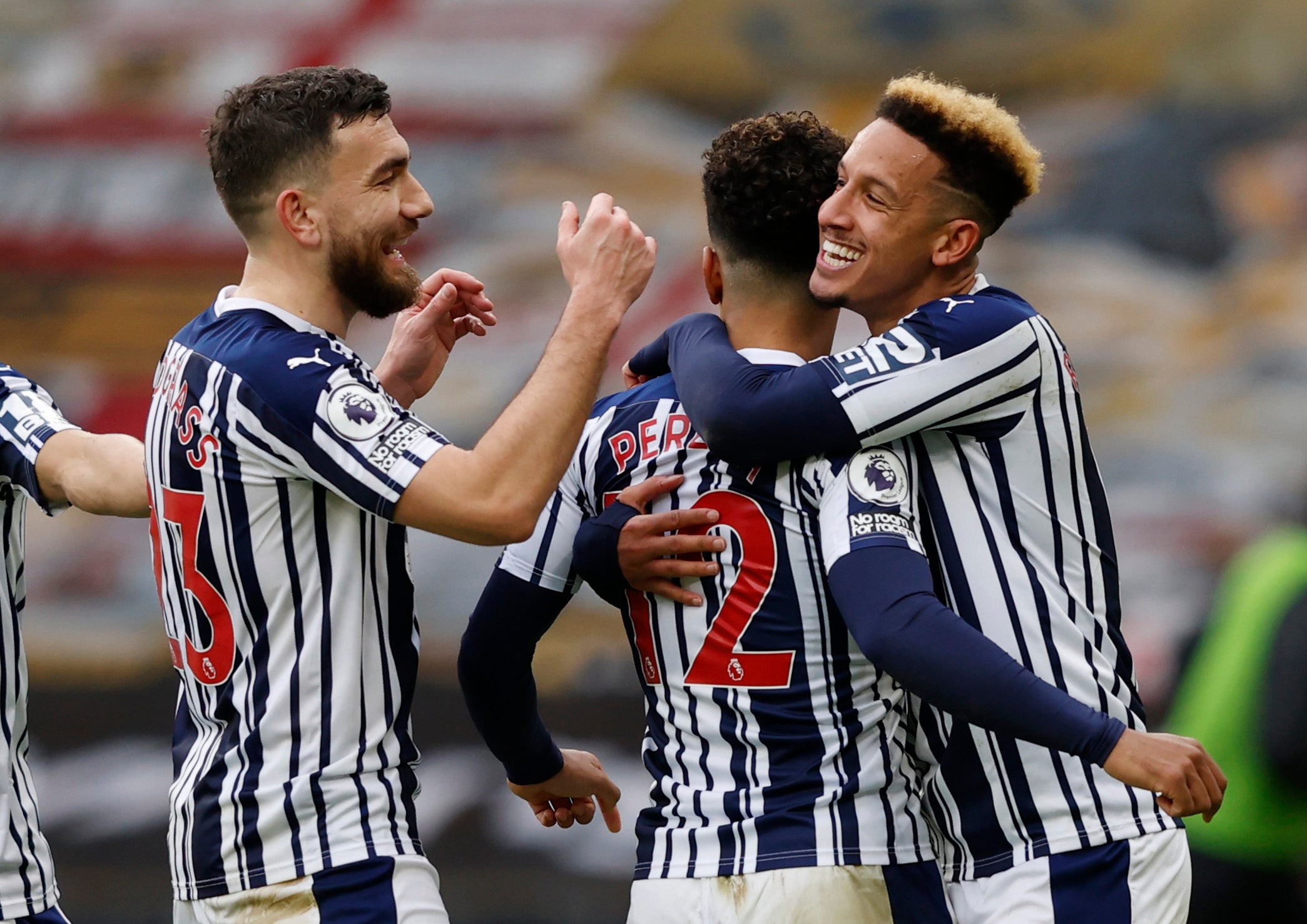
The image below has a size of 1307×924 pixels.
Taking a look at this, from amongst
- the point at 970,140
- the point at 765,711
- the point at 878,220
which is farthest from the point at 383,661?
the point at 970,140

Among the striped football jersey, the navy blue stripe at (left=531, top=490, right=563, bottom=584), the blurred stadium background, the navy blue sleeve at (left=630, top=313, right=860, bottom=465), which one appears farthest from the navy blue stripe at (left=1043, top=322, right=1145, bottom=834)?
the blurred stadium background

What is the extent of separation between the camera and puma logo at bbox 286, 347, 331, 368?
225 centimetres

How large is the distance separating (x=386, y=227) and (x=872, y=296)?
0.80 m

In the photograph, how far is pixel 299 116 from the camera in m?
2.41

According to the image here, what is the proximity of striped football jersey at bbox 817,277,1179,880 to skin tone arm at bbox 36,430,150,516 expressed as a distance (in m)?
1.16

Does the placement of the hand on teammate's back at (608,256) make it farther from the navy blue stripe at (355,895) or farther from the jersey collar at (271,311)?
the navy blue stripe at (355,895)

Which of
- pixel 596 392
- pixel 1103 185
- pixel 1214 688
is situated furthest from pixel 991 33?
pixel 596 392

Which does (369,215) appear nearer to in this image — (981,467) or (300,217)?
Answer: (300,217)

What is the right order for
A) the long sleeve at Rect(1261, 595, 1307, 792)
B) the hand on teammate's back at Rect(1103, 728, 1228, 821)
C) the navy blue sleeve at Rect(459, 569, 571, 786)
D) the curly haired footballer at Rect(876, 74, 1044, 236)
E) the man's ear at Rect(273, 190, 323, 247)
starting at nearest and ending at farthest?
the hand on teammate's back at Rect(1103, 728, 1228, 821)
the man's ear at Rect(273, 190, 323, 247)
the curly haired footballer at Rect(876, 74, 1044, 236)
the navy blue sleeve at Rect(459, 569, 571, 786)
the long sleeve at Rect(1261, 595, 1307, 792)

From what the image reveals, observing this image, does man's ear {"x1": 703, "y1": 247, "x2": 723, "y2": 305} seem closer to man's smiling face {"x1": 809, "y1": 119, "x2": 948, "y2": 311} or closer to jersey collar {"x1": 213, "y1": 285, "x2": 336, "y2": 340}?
man's smiling face {"x1": 809, "y1": 119, "x2": 948, "y2": 311}

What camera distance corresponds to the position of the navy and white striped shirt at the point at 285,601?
222 centimetres

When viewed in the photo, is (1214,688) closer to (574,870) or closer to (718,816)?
(718,816)

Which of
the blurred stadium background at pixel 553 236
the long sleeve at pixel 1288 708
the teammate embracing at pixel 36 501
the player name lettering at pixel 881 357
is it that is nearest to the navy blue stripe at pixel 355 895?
the teammate embracing at pixel 36 501

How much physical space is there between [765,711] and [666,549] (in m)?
0.29
